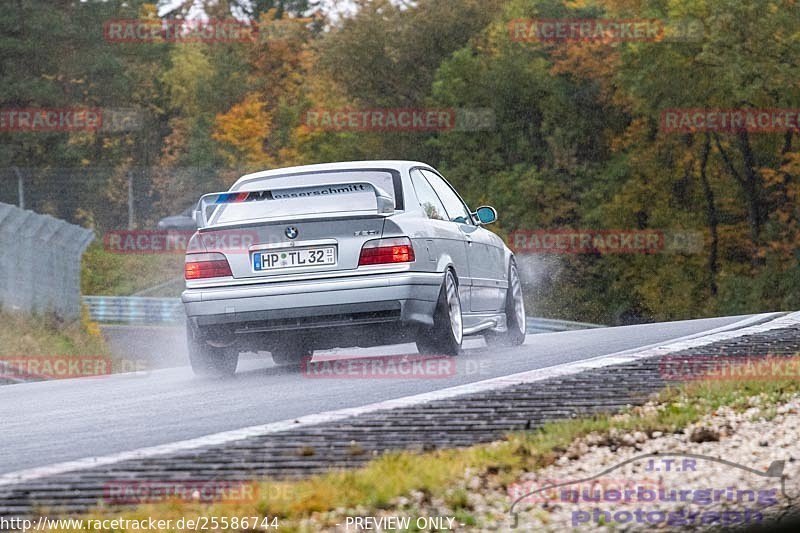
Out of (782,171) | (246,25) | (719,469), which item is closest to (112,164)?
(246,25)

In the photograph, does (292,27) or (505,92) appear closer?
(505,92)

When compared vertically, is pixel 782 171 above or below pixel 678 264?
above

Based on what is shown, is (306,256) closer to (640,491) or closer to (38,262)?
(640,491)

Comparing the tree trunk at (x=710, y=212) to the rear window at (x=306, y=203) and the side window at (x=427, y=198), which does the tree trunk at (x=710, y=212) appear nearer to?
the side window at (x=427, y=198)

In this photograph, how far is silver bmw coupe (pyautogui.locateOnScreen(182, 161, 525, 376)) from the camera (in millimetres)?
10805

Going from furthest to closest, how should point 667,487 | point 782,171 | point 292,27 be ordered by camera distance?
point 292,27, point 782,171, point 667,487

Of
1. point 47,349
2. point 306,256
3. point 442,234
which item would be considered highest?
point 442,234

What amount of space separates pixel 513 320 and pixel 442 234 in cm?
279

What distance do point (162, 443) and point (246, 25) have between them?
76.5 metres

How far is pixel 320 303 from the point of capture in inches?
424

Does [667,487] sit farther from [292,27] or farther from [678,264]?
[292,27]

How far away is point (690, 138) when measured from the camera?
170ft

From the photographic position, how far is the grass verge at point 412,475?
203 inches

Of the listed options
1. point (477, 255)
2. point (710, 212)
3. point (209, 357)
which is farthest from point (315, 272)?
point (710, 212)
